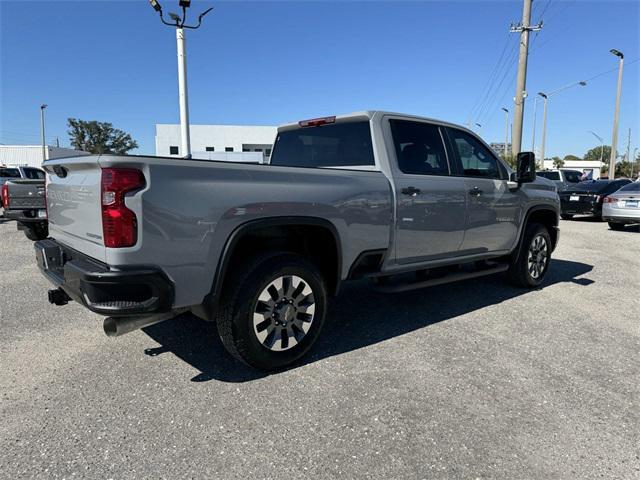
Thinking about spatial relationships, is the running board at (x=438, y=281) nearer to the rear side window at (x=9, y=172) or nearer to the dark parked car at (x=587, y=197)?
the dark parked car at (x=587, y=197)

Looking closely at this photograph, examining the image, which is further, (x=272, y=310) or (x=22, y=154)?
(x=22, y=154)

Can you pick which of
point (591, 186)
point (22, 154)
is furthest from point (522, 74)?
point (22, 154)

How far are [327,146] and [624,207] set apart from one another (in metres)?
11.3

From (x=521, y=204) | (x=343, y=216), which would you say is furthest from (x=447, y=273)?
(x=343, y=216)

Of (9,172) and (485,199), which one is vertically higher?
(9,172)

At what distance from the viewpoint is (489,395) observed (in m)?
3.15

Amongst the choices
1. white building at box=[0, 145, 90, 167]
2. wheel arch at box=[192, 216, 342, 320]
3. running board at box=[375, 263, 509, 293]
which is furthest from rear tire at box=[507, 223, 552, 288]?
white building at box=[0, 145, 90, 167]

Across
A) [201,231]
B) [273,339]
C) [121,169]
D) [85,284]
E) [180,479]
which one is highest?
[121,169]

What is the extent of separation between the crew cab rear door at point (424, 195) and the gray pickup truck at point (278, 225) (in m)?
0.02

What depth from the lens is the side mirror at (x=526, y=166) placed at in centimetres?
512

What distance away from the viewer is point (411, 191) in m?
4.11

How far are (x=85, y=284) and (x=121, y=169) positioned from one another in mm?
703

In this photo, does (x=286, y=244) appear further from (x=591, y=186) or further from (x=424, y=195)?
(x=591, y=186)

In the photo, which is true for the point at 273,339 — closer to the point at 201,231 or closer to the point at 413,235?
the point at 201,231
